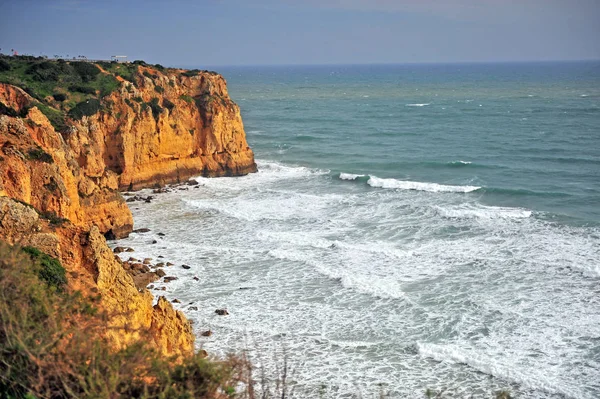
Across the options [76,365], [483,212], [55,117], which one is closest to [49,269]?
[76,365]

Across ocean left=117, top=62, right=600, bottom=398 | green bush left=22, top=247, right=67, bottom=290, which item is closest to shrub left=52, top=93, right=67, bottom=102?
ocean left=117, top=62, right=600, bottom=398

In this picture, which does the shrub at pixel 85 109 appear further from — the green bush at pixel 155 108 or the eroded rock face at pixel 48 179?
the eroded rock face at pixel 48 179

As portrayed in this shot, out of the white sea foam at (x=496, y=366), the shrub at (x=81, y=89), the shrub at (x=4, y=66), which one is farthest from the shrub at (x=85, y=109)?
the white sea foam at (x=496, y=366)

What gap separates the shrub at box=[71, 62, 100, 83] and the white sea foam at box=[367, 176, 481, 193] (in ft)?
68.2

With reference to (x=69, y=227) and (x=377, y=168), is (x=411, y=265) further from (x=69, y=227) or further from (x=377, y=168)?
(x=377, y=168)

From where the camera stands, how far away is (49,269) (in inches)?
604

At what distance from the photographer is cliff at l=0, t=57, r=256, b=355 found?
55.2 ft

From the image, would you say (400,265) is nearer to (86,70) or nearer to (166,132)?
(166,132)

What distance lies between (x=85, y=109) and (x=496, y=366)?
28965 mm

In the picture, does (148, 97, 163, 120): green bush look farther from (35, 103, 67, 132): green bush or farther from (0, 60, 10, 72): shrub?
(0, 60, 10, 72): shrub

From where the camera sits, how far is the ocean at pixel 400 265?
19203 millimetres

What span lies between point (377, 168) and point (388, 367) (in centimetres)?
3207

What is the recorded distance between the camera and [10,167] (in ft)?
70.1

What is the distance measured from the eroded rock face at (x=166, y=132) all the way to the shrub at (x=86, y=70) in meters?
2.50
